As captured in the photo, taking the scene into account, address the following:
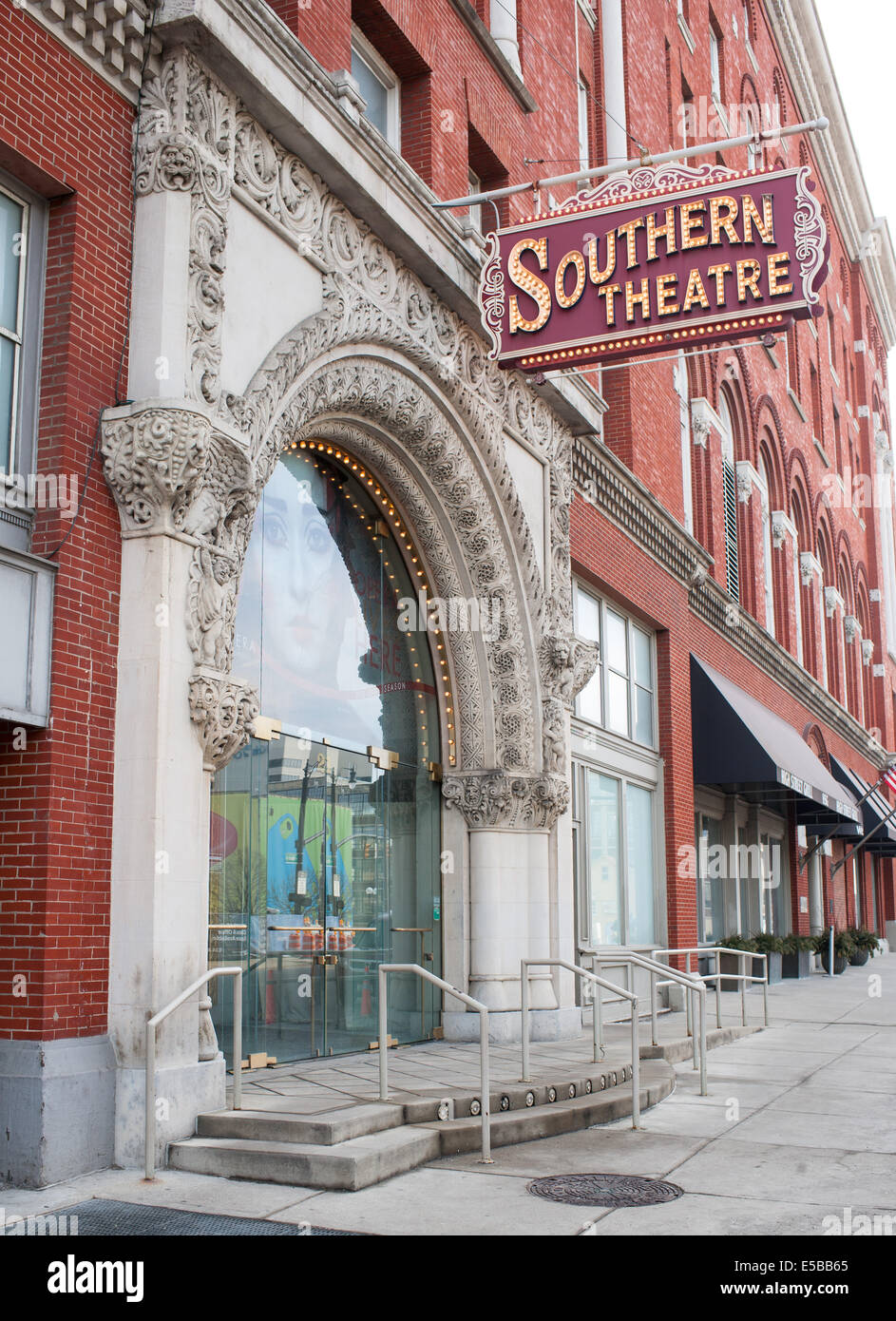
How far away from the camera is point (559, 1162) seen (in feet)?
27.1

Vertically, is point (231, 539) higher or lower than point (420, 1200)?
higher

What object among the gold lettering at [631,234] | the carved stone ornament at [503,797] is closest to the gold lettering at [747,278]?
the gold lettering at [631,234]

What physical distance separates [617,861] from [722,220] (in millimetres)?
9376

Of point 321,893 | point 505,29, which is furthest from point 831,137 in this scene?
point 321,893

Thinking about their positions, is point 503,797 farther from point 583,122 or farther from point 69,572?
point 583,122

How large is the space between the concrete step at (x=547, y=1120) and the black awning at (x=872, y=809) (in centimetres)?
2650

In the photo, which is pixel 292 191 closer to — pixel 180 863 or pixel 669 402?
pixel 180 863

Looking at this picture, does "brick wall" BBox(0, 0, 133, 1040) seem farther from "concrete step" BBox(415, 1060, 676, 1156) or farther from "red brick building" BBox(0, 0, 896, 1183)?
"concrete step" BBox(415, 1060, 676, 1156)

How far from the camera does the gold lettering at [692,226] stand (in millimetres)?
12023

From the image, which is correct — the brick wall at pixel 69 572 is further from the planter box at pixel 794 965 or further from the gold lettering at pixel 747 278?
the planter box at pixel 794 965

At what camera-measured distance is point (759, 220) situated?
11.8 meters

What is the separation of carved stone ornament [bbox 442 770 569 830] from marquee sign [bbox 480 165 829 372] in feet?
14.1
